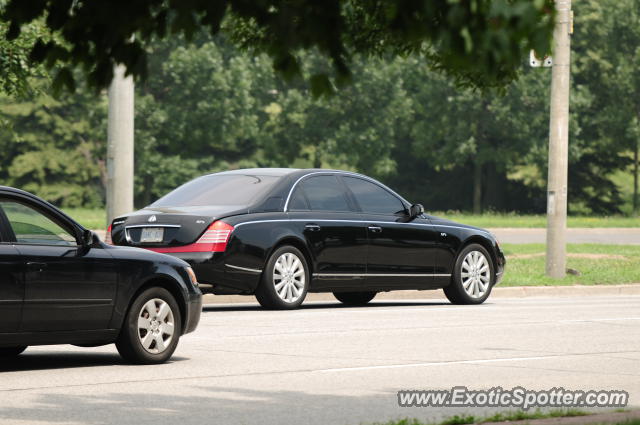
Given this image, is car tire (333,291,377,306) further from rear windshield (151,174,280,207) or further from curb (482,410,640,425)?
curb (482,410,640,425)

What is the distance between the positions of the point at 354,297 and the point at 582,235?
25.1m

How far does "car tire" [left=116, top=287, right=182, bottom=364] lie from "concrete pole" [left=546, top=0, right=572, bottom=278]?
455 inches

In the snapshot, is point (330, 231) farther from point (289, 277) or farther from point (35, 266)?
point (35, 266)

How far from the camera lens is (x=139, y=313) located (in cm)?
1020

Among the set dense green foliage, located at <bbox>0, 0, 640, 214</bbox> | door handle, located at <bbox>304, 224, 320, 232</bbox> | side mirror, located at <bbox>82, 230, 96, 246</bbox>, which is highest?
dense green foliage, located at <bbox>0, 0, 640, 214</bbox>

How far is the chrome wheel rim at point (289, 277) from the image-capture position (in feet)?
50.6

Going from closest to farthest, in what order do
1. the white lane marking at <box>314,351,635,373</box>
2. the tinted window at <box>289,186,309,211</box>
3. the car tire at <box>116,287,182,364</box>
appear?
the white lane marking at <box>314,351,635,373</box> < the car tire at <box>116,287,182,364</box> < the tinted window at <box>289,186,309,211</box>

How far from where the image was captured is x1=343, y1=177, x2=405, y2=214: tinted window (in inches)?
656

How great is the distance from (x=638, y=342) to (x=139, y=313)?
503cm

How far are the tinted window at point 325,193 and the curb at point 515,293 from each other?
1.92 m

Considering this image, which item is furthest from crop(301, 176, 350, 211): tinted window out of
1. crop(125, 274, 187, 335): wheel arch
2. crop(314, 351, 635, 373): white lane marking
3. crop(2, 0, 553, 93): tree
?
crop(2, 0, 553, 93): tree

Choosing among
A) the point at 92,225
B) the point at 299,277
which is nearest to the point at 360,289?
the point at 299,277

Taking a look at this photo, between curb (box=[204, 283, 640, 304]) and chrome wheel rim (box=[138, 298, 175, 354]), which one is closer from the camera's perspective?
chrome wheel rim (box=[138, 298, 175, 354])

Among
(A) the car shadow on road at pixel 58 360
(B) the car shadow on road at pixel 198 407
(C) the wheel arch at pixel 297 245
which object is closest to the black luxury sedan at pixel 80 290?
(A) the car shadow on road at pixel 58 360
